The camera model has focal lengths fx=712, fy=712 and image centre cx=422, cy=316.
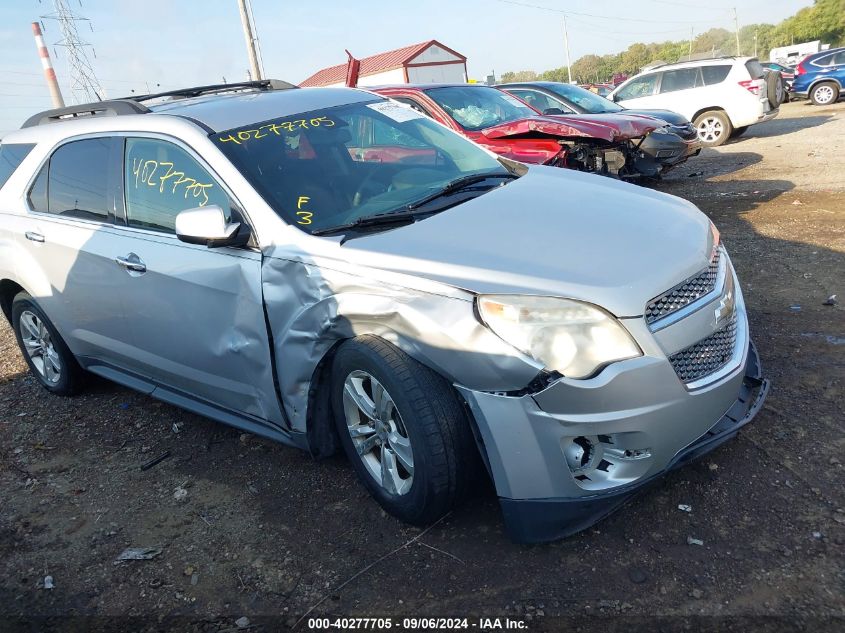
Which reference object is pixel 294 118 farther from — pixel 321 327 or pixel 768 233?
pixel 768 233

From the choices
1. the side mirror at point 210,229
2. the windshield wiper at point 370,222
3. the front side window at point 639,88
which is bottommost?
the front side window at point 639,88

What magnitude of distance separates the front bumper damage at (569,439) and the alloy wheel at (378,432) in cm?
42

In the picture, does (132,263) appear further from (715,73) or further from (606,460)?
(715,73)

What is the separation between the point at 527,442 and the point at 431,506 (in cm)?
54

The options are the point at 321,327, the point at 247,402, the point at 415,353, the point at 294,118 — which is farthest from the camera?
the point at 294,118

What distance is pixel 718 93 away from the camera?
13828mm

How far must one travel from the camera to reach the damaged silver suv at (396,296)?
2.46m

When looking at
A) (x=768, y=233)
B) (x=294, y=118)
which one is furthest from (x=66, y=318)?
(x=768, y=233)

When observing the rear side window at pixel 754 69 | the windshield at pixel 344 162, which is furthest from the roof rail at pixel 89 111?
the rear side window at pixel 754 69

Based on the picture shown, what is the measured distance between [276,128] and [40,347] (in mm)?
2696

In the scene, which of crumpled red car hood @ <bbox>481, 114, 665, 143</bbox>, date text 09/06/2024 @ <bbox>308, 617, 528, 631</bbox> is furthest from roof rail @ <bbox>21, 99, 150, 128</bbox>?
crumpled red car hood @ <bbox>481, 114, 665, 143</bbox>

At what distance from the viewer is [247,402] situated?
11.1 ft

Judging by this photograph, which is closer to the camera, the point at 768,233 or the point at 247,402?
the point at 247,402

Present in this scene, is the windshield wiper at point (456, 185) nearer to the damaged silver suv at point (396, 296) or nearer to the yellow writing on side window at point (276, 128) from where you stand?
the damaged silver suv at point (396, 296)
